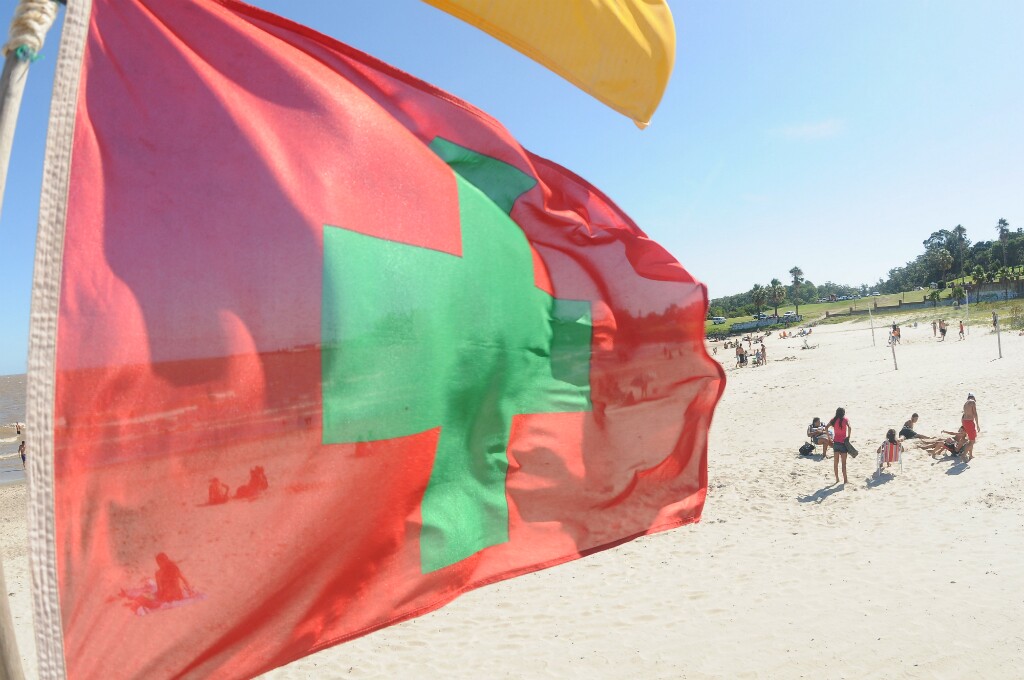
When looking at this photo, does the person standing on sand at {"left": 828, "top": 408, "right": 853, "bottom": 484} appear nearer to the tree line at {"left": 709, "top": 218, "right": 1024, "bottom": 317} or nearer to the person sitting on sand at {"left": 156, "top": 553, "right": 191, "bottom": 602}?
the person sitting on sand at {"left": 156, "top": 553, "right": 191, "bottom": 602}

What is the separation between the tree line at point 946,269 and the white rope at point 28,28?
254 ft

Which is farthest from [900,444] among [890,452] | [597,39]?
[597,39]

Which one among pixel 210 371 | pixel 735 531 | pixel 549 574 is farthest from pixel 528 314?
pixel 735 531

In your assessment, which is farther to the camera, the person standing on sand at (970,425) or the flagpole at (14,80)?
A: the person standing on sand at (970,425)

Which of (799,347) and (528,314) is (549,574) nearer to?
(528,314)

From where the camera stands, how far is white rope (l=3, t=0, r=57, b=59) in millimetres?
1622

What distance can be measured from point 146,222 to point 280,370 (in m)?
0.60

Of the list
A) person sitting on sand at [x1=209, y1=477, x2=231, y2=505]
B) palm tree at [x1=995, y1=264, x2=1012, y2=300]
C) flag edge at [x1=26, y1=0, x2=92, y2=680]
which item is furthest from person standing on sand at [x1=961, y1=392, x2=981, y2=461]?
palm tree at [x1=995, y1=264, x2=1012, y2=300]

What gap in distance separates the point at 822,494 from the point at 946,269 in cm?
9266

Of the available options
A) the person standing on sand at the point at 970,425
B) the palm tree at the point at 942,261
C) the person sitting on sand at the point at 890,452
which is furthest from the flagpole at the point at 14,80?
the palm tree at the point at 942,261

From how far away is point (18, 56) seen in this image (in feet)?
5.29

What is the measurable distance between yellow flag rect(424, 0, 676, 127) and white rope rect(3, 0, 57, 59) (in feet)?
4.62

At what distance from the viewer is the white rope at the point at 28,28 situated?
5.32 ft

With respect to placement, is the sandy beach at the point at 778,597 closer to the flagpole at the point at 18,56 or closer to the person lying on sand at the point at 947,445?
the person lying on sand at the point at 947,445
